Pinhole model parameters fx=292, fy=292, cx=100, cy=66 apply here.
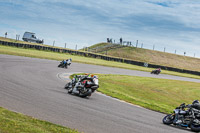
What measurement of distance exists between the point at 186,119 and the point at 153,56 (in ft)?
248

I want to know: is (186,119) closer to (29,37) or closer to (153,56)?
(29,37)

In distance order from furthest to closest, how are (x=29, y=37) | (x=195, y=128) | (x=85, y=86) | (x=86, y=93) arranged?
(x=29, y=37) → (x=85, y=86) → (x=86, y=93) → (x=195, y=128)

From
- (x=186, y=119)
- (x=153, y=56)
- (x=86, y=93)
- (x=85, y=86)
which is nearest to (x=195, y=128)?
(x=186, y=119)

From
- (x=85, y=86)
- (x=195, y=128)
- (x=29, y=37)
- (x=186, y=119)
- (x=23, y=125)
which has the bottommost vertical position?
(x=195, y=128)

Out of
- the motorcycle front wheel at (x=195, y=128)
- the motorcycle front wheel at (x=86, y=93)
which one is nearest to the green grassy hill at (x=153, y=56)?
the motorcycle front wheel at (x=86, y=93)

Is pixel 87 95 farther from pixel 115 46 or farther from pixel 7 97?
pixel 115 46

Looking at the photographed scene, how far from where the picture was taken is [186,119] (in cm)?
1154

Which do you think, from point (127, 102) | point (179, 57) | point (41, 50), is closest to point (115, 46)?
point (179, 57)

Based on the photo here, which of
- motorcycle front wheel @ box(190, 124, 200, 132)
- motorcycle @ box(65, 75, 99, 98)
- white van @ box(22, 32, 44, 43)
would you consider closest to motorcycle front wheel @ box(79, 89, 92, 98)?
motorcycle @ box(65, 75, 99, 98)

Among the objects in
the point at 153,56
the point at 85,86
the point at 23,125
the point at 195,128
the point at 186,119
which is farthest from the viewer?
the point at 153,56

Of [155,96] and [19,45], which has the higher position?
[19,45]

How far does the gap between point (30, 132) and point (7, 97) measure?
4.68m

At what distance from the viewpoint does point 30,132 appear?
684cm

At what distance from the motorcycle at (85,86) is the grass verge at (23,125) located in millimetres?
6332
